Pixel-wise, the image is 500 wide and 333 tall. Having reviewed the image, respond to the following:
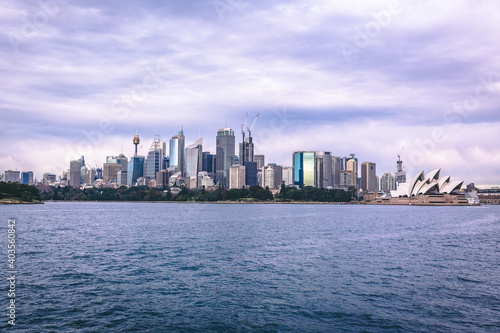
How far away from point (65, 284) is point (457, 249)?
40596mm

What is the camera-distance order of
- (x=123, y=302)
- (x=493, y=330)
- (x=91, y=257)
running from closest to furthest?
(x=493, y=330)
(x=123, y=302)
(x=91, y=257)

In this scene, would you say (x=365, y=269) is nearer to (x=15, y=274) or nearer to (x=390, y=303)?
(x=390, y=303)

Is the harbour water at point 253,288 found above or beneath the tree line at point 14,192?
beneath

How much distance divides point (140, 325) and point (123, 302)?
4.08m

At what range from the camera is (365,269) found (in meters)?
32.8

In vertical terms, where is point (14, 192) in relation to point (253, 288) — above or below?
above

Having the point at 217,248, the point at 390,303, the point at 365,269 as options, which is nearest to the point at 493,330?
the point at 390,303

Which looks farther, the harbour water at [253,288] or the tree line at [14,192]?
the tree line at [14,192]

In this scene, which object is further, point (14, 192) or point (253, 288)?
point (14, 192)

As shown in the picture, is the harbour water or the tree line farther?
the tree line

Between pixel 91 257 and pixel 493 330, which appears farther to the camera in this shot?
pixel 91 257

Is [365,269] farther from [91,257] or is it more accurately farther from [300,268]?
[91,257]

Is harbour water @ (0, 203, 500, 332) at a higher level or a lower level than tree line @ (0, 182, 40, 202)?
lower

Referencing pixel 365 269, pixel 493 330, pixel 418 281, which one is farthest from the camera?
pixel 365 269
